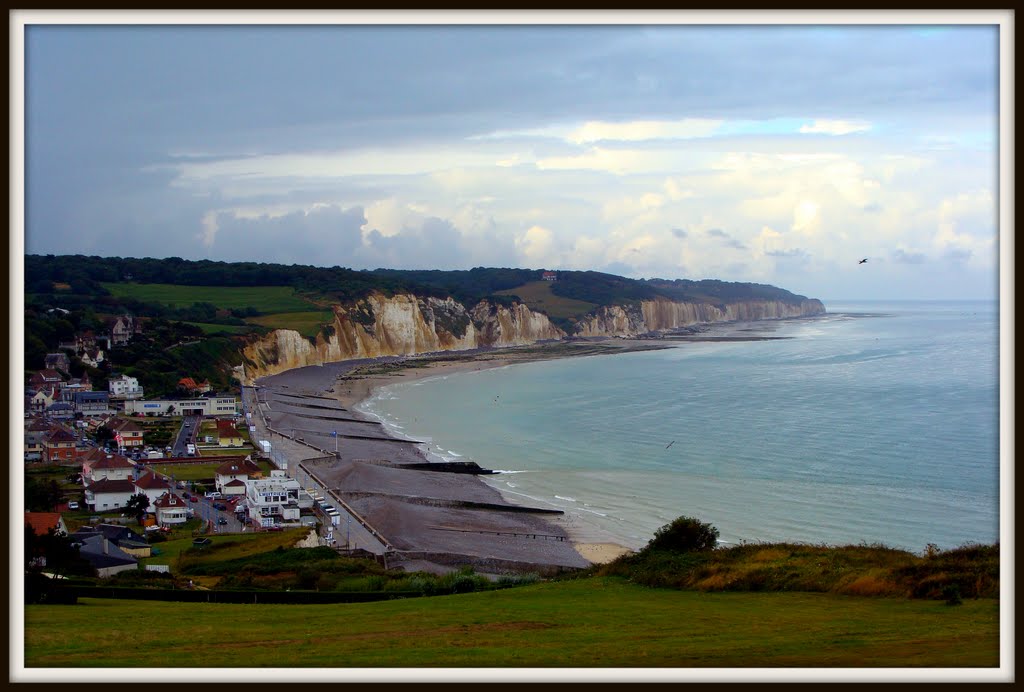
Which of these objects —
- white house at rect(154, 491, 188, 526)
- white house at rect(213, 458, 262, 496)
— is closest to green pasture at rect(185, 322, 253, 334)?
white house at rect(213, 458, 262, 496)

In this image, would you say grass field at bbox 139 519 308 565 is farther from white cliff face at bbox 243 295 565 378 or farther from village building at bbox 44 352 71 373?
white cliff face at bbox 243 295 565 378

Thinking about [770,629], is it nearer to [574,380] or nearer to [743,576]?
[743,576]

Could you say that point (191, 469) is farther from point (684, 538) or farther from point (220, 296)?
point (220, 296)

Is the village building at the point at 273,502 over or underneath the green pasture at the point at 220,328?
underneath

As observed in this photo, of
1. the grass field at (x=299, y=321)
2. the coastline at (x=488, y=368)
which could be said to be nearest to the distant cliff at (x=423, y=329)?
the grass field at (x=299, y=321)

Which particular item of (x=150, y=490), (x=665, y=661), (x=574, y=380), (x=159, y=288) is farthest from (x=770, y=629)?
(x=159, y=288)

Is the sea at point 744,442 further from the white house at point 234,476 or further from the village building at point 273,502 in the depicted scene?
the white house at point 234,476

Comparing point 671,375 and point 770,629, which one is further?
point 671,375
